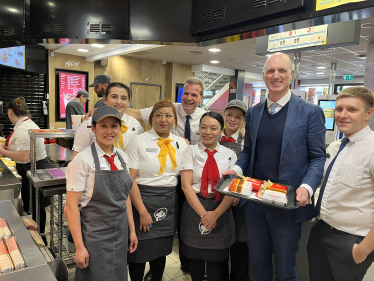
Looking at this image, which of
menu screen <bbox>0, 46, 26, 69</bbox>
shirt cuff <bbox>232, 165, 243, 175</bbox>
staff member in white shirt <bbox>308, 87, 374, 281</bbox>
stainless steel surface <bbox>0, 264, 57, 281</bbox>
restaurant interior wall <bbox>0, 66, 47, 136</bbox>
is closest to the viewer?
stainless steel surface <bbox>0, 264, 57, 281</bbox>

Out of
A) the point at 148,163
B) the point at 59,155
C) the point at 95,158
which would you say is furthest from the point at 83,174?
the point at 59,155

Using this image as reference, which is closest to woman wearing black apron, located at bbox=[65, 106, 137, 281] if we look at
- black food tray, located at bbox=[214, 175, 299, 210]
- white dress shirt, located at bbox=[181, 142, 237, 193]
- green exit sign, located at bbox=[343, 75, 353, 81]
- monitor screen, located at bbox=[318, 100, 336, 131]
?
white dress shirt, located at bbox=[181, 142, 237, 193]

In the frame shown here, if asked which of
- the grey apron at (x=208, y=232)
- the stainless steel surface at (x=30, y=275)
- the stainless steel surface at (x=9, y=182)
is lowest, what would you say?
the grey apron at (x=208, y=232)

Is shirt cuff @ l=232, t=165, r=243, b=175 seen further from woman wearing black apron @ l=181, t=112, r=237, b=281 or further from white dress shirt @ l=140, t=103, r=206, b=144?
white dress shirt @ l=140, t=103, r=206, b=144

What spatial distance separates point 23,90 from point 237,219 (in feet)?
23.8

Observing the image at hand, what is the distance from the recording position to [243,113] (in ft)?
8.08

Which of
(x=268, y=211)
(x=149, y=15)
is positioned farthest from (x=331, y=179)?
(x=149, y=15)

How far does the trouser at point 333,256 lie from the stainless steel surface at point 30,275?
1394 millimetres

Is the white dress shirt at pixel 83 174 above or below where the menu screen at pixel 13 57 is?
below

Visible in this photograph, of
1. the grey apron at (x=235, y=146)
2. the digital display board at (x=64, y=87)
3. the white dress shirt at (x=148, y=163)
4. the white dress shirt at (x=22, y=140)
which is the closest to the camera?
the white dress shirt at (x=148, y=163)

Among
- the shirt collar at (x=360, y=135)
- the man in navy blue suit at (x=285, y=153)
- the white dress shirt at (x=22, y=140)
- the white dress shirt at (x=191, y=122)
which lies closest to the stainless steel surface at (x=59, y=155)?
the white dress shirt at (x=22, y=140)

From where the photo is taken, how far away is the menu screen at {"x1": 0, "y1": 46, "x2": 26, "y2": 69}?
231 inches

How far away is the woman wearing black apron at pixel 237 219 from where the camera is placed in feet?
7.31

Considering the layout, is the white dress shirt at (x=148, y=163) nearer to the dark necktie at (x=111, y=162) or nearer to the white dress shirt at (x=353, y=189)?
the dark necktie at (x=111, y=162)
